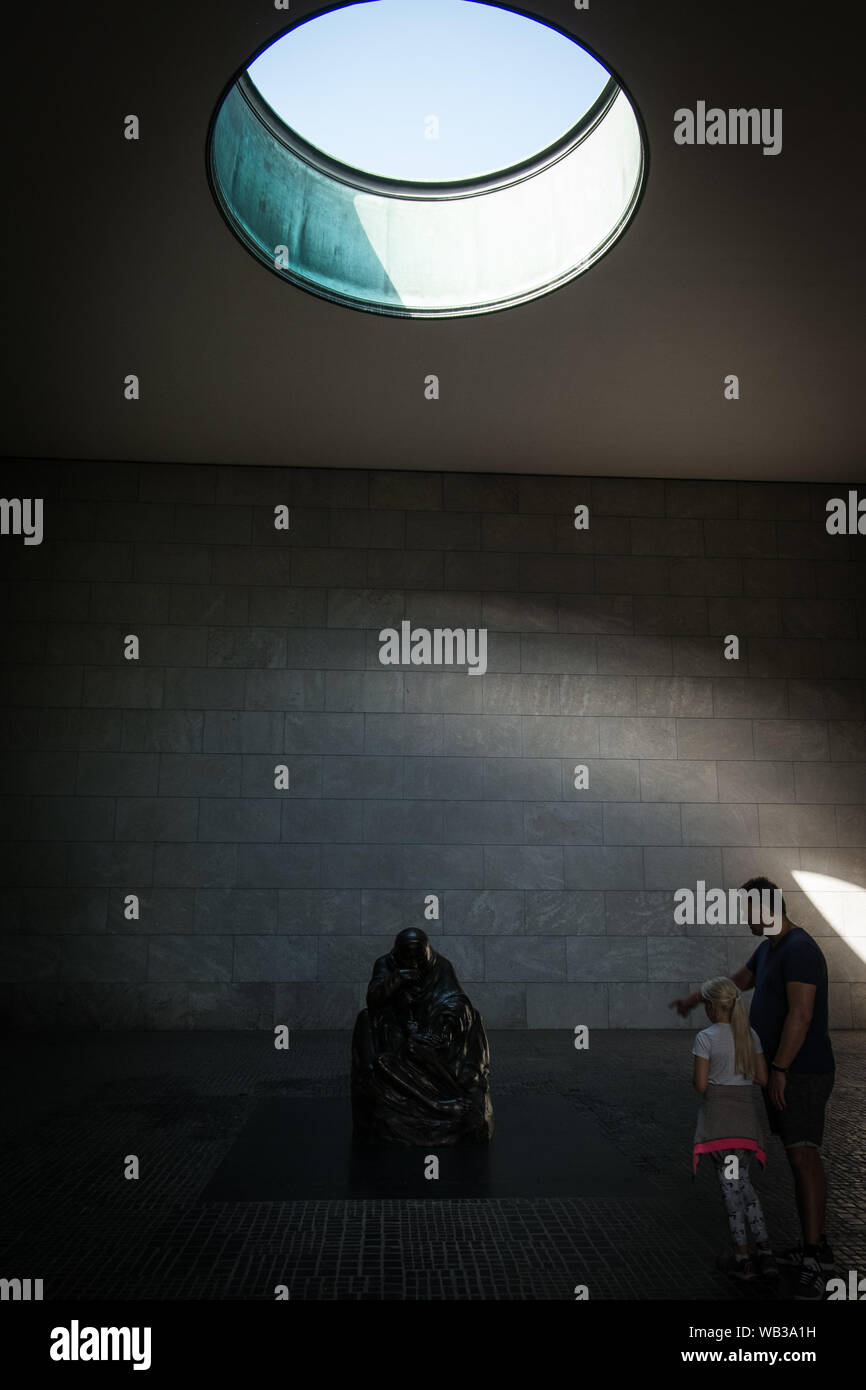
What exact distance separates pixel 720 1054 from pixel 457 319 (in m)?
6.99

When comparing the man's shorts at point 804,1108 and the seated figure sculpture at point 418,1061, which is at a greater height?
the man's shorts at point 804,1108

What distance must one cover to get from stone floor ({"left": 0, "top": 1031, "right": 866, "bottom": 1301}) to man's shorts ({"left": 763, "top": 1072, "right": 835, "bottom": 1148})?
608 millimetres

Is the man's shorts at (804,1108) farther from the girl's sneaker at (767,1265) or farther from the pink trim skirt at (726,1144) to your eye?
the girl's sneaker at (767,1265)

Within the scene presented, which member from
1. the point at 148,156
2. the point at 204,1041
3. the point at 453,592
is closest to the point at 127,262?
the point at 148,156

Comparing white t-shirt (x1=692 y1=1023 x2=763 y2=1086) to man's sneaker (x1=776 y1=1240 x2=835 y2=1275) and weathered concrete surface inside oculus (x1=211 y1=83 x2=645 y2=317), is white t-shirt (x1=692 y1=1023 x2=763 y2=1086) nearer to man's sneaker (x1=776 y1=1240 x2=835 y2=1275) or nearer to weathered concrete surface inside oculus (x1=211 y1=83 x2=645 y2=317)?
man's sneaker (x1=776 y1=1240 x2=835 y2=1275)

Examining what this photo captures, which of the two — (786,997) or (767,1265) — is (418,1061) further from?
(786,997)

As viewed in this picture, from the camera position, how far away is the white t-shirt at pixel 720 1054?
12.7ft

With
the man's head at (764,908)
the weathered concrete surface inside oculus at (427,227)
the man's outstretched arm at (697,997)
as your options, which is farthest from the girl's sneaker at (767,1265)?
the weathered concrete surface inside oculus at (427,227)

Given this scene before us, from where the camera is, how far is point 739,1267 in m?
3.82

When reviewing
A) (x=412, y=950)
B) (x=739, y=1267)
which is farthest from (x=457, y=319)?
(x=739, y=1267)

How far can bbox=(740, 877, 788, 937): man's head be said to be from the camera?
4.08 metres

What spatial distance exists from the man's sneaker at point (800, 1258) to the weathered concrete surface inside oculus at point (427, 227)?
7013mm

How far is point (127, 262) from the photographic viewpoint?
7914 millimetres

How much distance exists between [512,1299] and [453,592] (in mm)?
8550
